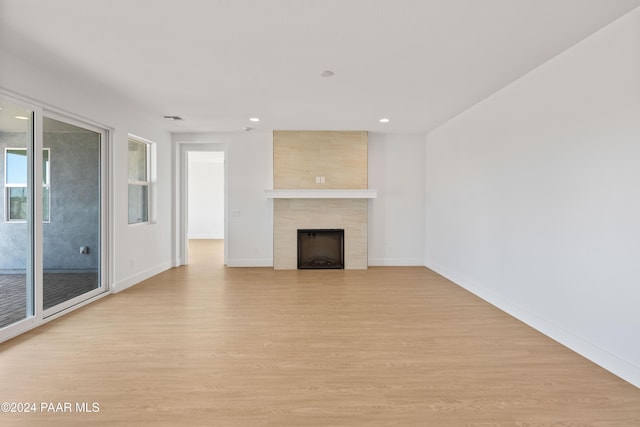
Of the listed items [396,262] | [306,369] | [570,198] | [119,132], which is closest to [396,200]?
[396,262]

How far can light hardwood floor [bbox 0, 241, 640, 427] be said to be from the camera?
173 centimetres

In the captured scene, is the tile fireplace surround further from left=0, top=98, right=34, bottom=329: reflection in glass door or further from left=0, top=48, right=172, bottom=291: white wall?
left=0, top=98, right=34, bottom=329: reflection in glass door

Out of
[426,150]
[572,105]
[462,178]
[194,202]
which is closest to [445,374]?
[572,105]

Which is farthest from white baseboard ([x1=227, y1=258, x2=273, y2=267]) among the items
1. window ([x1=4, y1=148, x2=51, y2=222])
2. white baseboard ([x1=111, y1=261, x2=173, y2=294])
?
window ([x1=4, y1=148, x2=51, y2=222])

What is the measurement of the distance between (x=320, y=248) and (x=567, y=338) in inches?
154

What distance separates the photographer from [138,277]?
463cm

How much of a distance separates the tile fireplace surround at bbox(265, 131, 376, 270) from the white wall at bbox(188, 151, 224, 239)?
5.28 metres

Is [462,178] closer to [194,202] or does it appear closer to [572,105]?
[572,105]

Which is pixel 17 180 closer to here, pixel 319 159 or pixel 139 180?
pixel 139 180

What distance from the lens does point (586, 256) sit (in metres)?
2.38

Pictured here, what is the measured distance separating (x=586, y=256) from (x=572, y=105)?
123cm

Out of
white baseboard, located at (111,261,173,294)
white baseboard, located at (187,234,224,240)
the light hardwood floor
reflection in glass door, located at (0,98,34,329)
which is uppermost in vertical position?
reflection in glass door, located at (0,98,34,329)

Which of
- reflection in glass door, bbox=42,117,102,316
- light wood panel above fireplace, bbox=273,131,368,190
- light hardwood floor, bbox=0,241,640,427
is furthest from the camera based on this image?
light wood panel above fireplace, bbox=273,131,368,190

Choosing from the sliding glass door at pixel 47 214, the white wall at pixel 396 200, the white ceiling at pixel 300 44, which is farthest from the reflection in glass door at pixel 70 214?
the white wall at pixel 396 200
